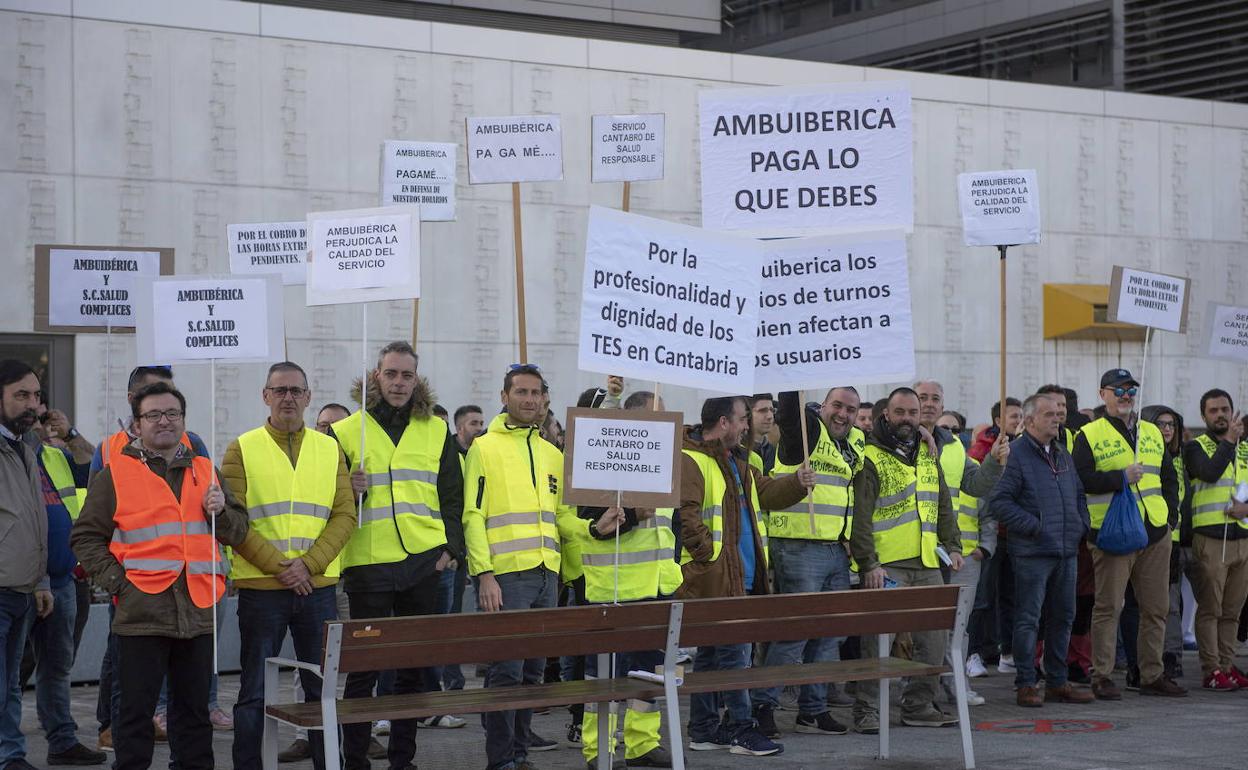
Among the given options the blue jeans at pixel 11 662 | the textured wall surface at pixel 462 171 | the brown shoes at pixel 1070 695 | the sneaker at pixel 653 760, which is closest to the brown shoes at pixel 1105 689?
the brown shoes at pixel 1070 695

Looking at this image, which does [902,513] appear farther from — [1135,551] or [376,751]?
[376,751]

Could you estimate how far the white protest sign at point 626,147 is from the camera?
1273 cm

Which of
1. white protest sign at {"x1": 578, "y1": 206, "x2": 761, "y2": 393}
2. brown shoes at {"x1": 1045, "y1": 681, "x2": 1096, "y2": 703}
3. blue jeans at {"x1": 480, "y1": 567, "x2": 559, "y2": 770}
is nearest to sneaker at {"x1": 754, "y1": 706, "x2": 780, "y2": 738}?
blue jeans at {"x1": 480, "y1": 567, "x2": 559, "y2": 770}

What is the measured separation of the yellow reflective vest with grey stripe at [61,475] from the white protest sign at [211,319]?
169cm

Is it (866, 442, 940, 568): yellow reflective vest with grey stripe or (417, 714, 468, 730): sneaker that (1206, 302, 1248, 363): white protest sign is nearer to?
(866, 442, 940, 568): yellow reflective vest with grey stripe

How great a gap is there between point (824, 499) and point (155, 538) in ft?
14.4

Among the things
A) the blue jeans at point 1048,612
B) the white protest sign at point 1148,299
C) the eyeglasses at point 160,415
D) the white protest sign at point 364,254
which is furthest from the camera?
the white protest sign at point 1148,299

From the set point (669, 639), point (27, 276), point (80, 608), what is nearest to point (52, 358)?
point (27, 276)

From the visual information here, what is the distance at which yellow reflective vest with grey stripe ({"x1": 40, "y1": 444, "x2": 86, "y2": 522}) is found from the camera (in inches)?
376

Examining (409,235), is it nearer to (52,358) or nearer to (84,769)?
(84,769)

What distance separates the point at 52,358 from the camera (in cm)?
1775

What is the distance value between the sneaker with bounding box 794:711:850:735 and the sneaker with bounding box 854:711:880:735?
3.4 inches

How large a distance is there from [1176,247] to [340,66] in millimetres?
13085

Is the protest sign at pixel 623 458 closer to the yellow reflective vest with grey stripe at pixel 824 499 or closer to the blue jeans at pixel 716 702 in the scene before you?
the blue jeans at pixel 716 702
